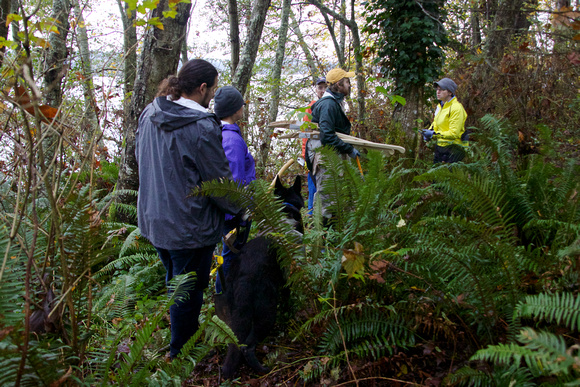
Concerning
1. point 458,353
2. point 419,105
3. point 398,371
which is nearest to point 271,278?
point 398,371

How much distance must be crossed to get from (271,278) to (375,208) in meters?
0.93

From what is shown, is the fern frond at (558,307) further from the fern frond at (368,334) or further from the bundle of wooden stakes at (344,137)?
the bundle of wooden stakes at (344,137)

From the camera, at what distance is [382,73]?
8039 millimetres

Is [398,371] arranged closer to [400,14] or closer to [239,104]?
[239,104]

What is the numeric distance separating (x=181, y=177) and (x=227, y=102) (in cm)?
121

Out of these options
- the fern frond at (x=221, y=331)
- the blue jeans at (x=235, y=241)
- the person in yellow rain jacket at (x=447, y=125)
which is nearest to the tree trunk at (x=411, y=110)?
the person in yellow rain jacket at (x=447, y=125)

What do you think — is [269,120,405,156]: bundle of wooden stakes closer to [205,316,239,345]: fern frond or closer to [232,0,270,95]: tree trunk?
[232,0,270,95]: tree trunk

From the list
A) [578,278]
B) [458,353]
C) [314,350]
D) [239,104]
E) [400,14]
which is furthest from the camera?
[400,14]

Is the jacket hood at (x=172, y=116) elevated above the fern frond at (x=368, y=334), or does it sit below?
above

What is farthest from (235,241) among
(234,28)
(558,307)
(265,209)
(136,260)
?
(234,28)

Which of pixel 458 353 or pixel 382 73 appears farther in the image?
pixel 382 73

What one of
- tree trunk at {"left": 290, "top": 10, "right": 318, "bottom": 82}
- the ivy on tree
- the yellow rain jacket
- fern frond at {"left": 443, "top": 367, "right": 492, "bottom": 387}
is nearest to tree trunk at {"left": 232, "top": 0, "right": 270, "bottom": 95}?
the ivy on tree

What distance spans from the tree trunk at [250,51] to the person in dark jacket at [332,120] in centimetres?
171

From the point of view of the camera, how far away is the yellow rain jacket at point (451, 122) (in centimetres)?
571
